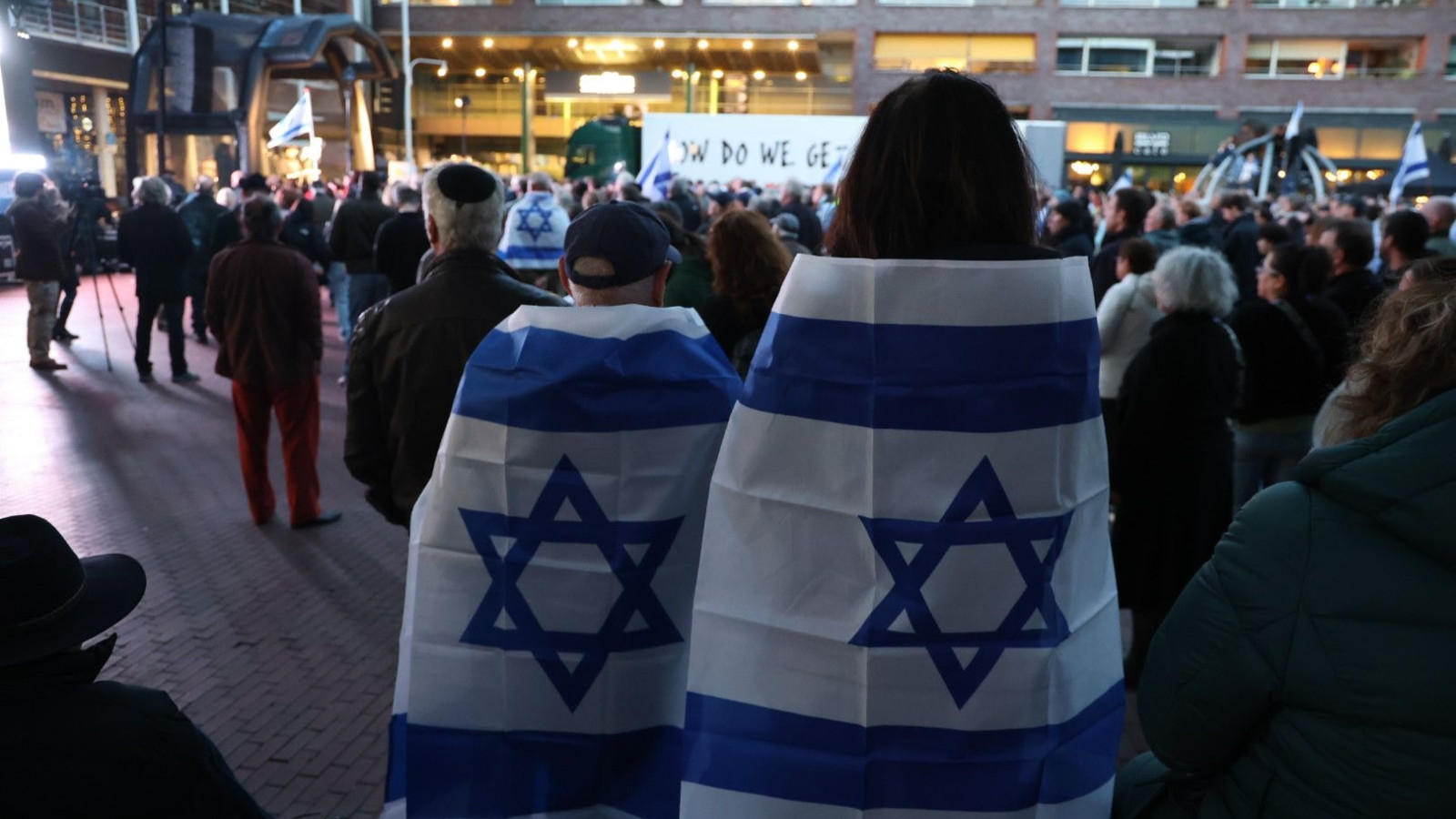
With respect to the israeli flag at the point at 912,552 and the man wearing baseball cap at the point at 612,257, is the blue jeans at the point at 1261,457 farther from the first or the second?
the israeli flag at the point at 912,552

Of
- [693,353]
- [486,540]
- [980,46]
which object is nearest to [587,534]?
[486,540]

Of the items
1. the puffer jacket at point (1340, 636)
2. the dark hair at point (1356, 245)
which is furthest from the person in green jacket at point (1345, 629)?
the dark hair at point (1356, 245)

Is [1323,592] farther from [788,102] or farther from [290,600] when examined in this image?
[788,102]

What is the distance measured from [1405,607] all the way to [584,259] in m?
1.74

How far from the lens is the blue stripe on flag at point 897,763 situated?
1.77m

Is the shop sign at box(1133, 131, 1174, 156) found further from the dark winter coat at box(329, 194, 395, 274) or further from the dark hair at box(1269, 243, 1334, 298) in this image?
the dark hair at box(1269, 243, 1334, 298)

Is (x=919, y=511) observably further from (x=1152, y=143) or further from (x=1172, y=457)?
(x=1152, y=143)

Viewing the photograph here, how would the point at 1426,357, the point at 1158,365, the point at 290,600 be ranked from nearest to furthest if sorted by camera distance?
the point at 1426,357 → the point at 1158,365 → the point at 290,600

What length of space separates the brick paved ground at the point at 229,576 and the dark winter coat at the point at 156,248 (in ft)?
3.13

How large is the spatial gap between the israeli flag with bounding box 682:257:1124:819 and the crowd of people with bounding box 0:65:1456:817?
4cm

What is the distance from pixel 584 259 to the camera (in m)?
2.54

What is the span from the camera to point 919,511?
174 cm

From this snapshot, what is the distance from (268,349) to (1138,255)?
492cm

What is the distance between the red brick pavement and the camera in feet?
13.5
